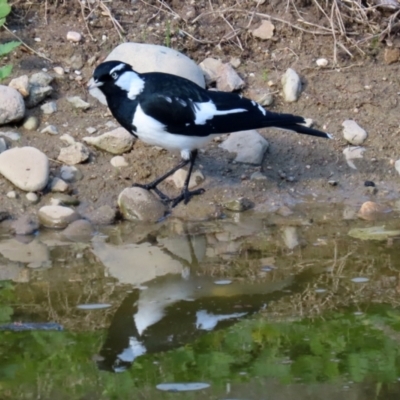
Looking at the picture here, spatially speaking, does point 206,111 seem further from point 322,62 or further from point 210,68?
point 322,62

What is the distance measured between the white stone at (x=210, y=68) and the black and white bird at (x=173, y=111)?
933 mm

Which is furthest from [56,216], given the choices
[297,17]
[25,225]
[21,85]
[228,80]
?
[297,17]

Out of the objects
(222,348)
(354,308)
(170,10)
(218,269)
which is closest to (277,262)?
(218,269)

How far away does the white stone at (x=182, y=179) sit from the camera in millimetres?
6043

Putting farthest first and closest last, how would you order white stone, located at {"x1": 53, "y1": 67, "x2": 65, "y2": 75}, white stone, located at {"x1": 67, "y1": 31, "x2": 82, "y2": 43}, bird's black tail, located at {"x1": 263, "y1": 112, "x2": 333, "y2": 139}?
white stone, located at {"x1": 67, "y1": 31, "x2": 82, "y2": 43} < white stone, located at {"x1": 53, "y1": 67, "x2": 65, "y2": 75} < bird's black tail, located at {"x1": 263, "y1": 112, "x2": 333, "y2": 139}

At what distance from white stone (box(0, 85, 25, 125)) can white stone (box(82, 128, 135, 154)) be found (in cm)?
49

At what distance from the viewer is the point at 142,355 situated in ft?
12.3

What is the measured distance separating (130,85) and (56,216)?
94 cm

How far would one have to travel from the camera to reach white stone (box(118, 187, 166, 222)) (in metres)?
5.55

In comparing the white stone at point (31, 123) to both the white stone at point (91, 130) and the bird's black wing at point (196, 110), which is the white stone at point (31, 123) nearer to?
the white stone at point (91, 130)

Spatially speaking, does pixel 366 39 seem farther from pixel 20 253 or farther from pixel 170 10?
pixel 20 253

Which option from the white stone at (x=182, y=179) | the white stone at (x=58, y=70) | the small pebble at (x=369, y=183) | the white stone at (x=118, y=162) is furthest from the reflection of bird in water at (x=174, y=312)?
the white stone at (x=58, y=70)

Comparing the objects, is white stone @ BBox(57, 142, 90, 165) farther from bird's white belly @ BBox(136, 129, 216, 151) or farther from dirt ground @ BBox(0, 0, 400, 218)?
bird's white belly @ BBox(136, 129, 216, 151)

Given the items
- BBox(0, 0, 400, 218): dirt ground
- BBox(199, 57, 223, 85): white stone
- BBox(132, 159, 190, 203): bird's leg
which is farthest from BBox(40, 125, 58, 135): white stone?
BBox(199, 57, 223, 85): white stone
